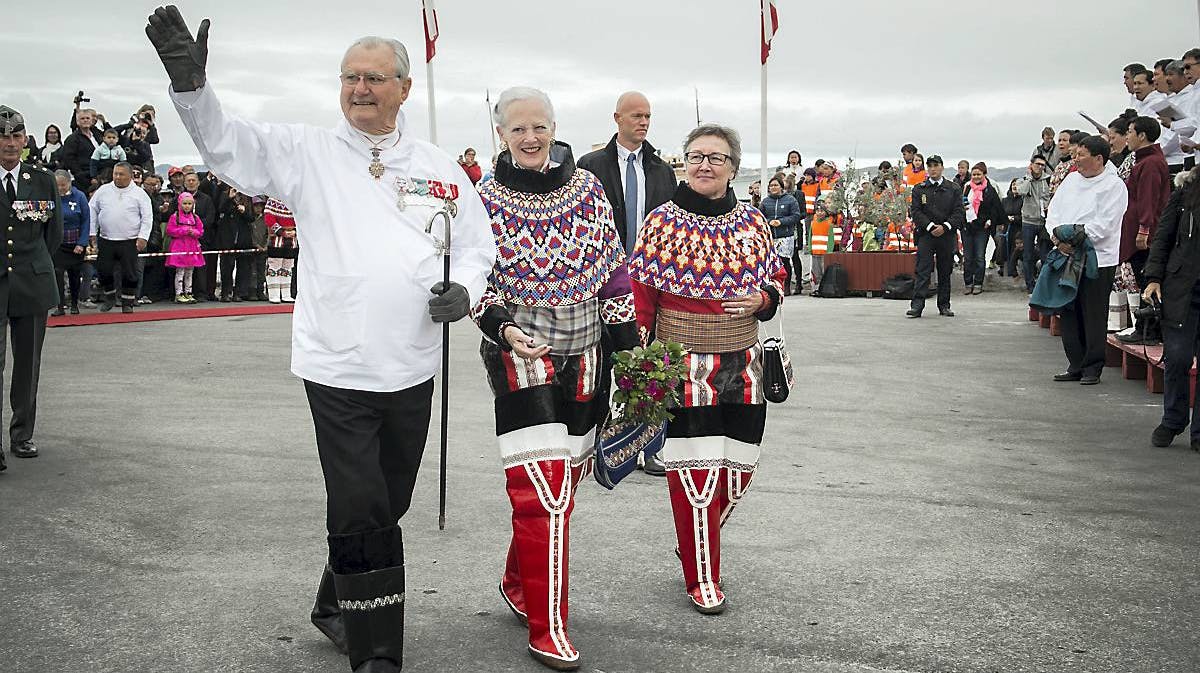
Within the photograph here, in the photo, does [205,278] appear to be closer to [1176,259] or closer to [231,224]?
[231,224]

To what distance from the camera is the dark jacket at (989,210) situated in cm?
2110

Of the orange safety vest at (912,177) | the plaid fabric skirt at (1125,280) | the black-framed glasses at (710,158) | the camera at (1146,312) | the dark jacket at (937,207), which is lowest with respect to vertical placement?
the camera at (1146,312)

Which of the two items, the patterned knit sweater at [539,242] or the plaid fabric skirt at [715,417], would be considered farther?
the plaid fabric skirt at [715,417]

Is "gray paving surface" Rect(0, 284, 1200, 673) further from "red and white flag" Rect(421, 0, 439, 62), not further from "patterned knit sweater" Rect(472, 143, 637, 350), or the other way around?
"red and white flag" Rect(421, 0, 439, 62)

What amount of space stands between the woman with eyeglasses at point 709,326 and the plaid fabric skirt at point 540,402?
555 millimetres

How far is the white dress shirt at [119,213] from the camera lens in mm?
17969

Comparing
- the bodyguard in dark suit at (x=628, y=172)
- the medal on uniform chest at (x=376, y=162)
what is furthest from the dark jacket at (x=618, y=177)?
the medal on uniform chest at (x=376, y=162)

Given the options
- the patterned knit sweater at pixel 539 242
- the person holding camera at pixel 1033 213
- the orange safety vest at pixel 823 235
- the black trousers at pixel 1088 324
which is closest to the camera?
the patterned knit sweater at pixel 539 242

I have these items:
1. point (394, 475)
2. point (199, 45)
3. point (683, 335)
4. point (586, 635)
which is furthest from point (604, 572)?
point (199, 45)

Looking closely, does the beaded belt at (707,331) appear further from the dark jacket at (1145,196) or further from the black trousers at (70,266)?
the black trousers at (70,266)

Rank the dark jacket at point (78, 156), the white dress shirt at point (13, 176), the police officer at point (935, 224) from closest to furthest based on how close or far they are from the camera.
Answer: the white dress shirt at point (13, 176)
the police officer at point (935, 224)
the dark jacket at point (78, 156)

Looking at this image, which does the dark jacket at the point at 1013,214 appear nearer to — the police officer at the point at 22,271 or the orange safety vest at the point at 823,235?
the orange safety vest at the point at 823,235

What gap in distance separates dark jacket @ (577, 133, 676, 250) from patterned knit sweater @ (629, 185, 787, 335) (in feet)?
7.53

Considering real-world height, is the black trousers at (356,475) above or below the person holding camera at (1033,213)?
below
